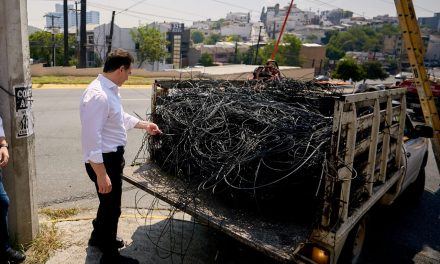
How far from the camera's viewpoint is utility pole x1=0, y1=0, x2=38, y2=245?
3008mm

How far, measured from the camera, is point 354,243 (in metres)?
3.42

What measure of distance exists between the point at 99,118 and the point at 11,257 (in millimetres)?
1460

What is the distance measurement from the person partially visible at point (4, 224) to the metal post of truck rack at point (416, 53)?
4812 mm

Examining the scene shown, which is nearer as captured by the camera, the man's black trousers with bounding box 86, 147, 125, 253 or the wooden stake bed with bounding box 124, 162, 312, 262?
the wooden stake bed with bounding box 124, 162, 312, 262

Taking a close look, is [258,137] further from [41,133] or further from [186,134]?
[41,133]

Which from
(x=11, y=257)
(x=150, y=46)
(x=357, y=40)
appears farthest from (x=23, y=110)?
(x=357, y=40)

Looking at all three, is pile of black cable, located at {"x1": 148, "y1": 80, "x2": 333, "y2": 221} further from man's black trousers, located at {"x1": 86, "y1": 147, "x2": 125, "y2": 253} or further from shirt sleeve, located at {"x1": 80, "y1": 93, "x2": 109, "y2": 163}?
shirt sleeve, located at {"x1": 80, "y1": 93, "x2": 109, "y2": 163}

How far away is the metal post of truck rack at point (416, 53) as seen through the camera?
4.93 metres

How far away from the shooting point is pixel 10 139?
3.15 m

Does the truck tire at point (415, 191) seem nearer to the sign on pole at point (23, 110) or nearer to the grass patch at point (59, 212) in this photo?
the grass patch at point (59, 212)

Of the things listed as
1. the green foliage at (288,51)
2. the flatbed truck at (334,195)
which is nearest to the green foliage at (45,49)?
the green foliage at (288,51)

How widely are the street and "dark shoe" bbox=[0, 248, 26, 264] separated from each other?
5.46ft

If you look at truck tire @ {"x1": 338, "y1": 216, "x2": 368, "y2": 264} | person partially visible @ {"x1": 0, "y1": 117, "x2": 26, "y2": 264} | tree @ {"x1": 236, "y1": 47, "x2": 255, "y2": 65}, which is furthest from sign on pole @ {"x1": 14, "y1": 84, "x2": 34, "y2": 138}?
tree @ {"x1": 236, "y1": 47, "x2": 255, "y2": 65}

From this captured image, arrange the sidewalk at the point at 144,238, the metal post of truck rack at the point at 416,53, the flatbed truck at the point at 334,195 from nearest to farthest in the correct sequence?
the flatbed truck at the point at 334,195
the sidewalk at the point at 144,238
the metal post of truck rack at the point at 416,53
